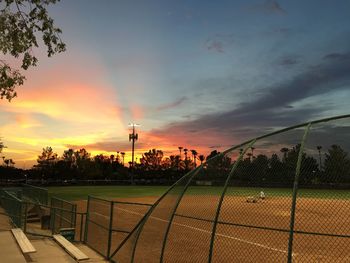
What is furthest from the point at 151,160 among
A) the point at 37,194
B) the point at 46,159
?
the point at 37,194

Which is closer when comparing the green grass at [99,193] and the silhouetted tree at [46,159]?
the green grass at [99,193]

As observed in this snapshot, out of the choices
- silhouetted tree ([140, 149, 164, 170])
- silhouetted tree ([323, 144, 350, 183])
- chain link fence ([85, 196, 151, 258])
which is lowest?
chain link fence ([85, 196, 151, 258])

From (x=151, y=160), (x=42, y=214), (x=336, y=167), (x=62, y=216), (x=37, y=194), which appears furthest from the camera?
(x=151, y=160)

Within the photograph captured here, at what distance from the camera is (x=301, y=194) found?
7.18 meters

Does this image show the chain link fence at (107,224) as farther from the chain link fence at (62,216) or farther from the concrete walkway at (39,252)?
the chain link fence at (62,216)

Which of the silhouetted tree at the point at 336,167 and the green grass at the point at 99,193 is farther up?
the silhouetted tree at the point at 336,167

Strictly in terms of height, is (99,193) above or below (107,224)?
above

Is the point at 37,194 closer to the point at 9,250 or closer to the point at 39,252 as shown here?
the point at 39,252

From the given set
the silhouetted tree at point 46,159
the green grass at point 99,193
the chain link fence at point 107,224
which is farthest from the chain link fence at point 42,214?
the silhouetted tree at point 46,159

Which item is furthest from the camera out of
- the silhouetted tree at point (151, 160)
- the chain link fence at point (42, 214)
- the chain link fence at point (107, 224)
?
the silhouetted tree at point (151, 160)

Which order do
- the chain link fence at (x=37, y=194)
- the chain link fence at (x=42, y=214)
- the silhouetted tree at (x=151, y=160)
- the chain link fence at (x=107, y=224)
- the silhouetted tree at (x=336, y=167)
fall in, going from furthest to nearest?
the silhouetted tree at (x=151, y=160) → the chain link fence at (x=37, y=194) → the chain link fence at (x=42, y=214) → the chain link fence at (x=107, y=224) → the silhouetted tree at (x=336, y=167)

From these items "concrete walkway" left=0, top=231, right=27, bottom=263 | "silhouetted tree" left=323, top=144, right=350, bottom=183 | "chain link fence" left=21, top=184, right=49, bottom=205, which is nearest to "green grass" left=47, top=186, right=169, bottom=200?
"chain link fence" left=21, top=184, right=49, bottom=205

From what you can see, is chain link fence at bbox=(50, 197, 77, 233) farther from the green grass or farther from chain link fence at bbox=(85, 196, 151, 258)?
the green grass

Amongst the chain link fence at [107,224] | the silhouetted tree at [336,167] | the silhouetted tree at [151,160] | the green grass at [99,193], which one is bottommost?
the chain link fence at [107,224]
